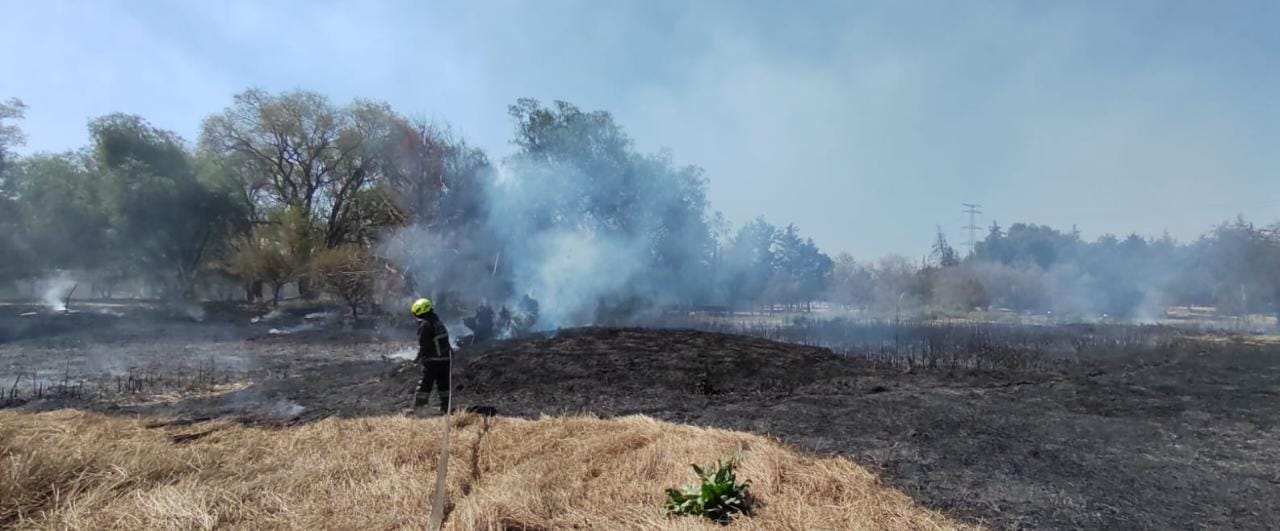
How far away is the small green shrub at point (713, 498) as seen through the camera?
4410 mm

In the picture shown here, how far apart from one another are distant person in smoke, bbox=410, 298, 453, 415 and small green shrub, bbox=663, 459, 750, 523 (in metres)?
4.40

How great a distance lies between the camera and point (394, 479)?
4883mm

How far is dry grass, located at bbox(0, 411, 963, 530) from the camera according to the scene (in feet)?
13.7

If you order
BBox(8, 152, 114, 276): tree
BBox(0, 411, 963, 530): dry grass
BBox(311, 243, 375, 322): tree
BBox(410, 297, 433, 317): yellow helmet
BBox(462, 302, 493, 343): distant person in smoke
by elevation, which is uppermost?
BBox(8, 152, 114, 276): tree

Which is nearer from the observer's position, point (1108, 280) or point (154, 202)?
point (154, 202)

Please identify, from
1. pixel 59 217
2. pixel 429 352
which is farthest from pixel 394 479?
pixel 59 217

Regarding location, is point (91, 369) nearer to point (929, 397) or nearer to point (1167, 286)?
point (929, 397)

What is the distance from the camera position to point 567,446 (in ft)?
19.8

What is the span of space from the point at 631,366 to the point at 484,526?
25.5ft

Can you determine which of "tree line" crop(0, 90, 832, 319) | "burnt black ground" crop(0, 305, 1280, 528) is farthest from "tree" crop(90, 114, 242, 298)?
"burnt black ground" crop(0, 305, 1280, 528)

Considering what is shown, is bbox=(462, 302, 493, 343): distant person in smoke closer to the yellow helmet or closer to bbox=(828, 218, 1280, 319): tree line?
the yellow helmet

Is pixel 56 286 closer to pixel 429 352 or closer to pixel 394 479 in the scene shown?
pixel 429 352

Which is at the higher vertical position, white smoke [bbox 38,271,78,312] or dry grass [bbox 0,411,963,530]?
white smoke [bbox 38,271,78,312]

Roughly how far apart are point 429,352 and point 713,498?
196 inches
